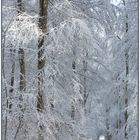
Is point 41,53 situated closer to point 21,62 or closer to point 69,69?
point 21,62

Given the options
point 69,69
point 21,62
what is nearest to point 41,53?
point 21,62

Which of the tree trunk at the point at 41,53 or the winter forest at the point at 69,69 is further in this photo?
the tree trunk at the point at 41,53

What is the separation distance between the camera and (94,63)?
2734 millimetres

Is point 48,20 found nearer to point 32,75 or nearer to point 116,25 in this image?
point 32,75

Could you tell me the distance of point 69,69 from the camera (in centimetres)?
306

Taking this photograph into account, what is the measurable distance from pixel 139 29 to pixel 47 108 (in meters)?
1.08

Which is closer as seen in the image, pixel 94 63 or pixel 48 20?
pixel 94 63

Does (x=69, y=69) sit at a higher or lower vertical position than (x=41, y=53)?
lower

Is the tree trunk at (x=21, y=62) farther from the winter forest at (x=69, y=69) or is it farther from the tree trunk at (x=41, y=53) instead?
the tree trunk at (x=41, y=53)

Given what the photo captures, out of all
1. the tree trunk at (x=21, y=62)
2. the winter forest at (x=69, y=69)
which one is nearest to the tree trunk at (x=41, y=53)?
the winter forest at (x=69, y=69)

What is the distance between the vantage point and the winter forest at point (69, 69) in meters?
2.58

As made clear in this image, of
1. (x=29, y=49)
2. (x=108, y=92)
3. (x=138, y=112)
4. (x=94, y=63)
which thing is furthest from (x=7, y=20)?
(x=138, y=112)

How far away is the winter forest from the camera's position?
2.58 metres

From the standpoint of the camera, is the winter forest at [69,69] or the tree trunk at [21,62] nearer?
the winter forest at [69,69]
